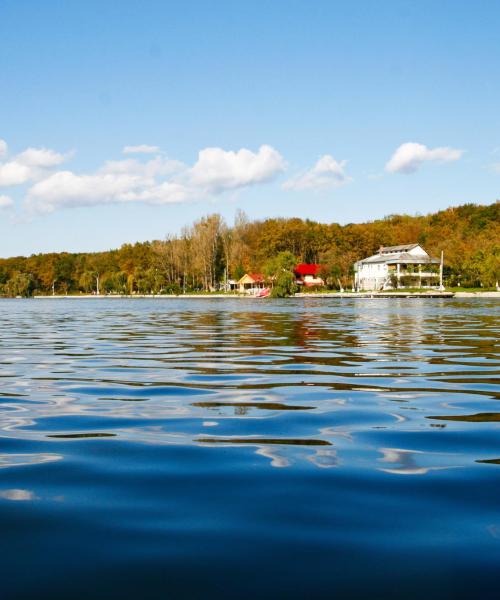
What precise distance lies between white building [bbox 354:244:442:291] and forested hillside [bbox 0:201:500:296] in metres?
2.02

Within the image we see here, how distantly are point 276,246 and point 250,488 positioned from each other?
10859cm

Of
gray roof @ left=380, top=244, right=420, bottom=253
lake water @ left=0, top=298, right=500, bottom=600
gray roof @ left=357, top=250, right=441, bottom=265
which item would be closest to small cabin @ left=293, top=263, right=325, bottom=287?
gray roof @ left=380, top=244, right=420, bottom=253

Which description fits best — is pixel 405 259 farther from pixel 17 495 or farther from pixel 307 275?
pixel 17 495

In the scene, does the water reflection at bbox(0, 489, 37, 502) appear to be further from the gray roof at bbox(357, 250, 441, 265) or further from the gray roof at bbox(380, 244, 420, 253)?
the gray roof at bbox(380, 244, 420, 253)

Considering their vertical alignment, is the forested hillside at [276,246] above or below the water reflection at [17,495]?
above

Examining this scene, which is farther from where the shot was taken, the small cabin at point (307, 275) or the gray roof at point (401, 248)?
the small cabin at point (307, 275)

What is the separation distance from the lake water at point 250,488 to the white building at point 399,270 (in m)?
83.7

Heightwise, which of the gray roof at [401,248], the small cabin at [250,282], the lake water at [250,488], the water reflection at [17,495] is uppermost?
the gray roof at [401,248]

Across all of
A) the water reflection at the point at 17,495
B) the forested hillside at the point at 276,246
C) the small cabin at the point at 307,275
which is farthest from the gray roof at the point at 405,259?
the water reflection at the point at 17,495

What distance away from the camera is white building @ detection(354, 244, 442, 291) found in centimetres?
9231

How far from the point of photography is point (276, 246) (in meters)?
112

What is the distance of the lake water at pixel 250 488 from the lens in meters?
2.63

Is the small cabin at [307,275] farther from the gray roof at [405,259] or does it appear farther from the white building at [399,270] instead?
the gray roof at [405,259]

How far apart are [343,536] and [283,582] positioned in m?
0.55
